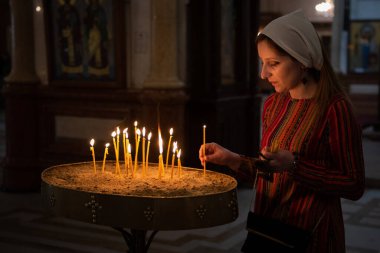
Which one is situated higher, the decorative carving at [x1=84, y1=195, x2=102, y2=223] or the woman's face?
the woman's face

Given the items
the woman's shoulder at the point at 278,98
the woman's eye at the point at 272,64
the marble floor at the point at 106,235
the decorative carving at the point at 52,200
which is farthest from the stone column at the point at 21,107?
the woman's eye at the point at 272,64

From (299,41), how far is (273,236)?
0.63 m

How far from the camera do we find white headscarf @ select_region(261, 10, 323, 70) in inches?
72.4

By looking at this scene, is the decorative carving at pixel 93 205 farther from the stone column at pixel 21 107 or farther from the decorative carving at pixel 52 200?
the stone column at pixel 21 107

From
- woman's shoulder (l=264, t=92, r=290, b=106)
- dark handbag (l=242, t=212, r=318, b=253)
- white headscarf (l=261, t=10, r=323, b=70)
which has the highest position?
white headscarf (l=261, t=10, r=323, b=70)

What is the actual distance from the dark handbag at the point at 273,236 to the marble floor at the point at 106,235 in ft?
8.85

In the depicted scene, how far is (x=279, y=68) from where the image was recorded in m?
1.90

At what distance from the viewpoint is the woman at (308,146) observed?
1.81 m

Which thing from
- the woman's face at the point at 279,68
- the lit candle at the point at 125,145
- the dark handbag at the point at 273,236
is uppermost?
the woman's face at the point at 279,68

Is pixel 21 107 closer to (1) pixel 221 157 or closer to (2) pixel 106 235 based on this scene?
(2) pixel 106 235

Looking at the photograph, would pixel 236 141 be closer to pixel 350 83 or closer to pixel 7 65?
pixel 350 83

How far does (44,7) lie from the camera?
675cm

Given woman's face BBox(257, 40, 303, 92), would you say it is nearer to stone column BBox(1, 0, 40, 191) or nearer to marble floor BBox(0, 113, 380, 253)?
marble floor BBox(0, 113, 380, 253)

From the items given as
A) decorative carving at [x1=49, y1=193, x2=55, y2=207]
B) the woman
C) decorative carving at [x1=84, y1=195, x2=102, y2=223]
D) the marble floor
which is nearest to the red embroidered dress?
the woman
